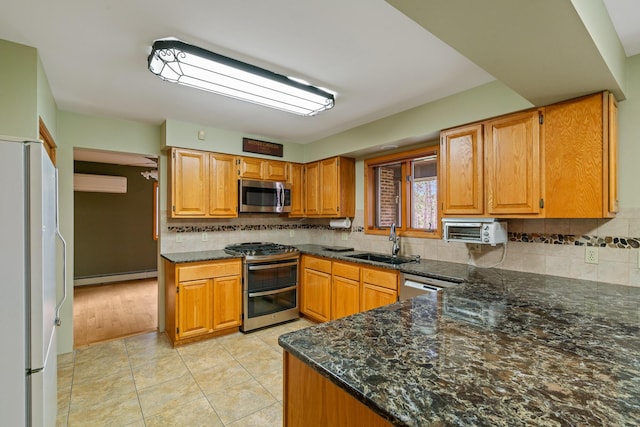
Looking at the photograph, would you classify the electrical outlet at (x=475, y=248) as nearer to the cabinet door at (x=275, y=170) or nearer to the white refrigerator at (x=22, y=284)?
the cabinet door at (x=275, y=170)

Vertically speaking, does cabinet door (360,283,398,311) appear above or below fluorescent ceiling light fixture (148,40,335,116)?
below

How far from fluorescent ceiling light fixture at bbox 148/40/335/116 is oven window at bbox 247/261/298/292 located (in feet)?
6.02

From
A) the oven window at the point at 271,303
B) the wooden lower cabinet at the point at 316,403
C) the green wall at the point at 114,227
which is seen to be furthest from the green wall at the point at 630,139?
the green wall at the point at 114,227

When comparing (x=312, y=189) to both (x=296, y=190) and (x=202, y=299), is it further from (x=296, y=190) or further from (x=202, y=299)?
(x=202, y=299)

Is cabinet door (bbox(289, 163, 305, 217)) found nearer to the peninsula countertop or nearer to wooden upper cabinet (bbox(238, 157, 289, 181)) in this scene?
wooden upper cabinet (bbox(238, 157, 289, 181))

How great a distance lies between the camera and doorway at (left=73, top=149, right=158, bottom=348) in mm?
5387

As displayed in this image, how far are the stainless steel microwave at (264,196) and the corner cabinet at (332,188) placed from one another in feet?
1.19

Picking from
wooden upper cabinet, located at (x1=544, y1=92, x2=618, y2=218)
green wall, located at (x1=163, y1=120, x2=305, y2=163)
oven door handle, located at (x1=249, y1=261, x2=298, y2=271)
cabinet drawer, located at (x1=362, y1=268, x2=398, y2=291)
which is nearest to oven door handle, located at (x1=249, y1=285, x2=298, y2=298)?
oven door handle, located at (x1=249, y1=261, x2=298, y2=271)

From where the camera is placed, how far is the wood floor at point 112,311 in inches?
139

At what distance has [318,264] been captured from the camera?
143 inches

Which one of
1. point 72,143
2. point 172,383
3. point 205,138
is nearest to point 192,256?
point 172,383

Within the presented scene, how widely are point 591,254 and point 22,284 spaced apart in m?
3.19

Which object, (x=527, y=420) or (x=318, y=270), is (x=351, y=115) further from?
(x=527, y=420)

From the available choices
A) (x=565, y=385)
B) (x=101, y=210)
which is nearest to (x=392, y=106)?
(x=565, y=385)
